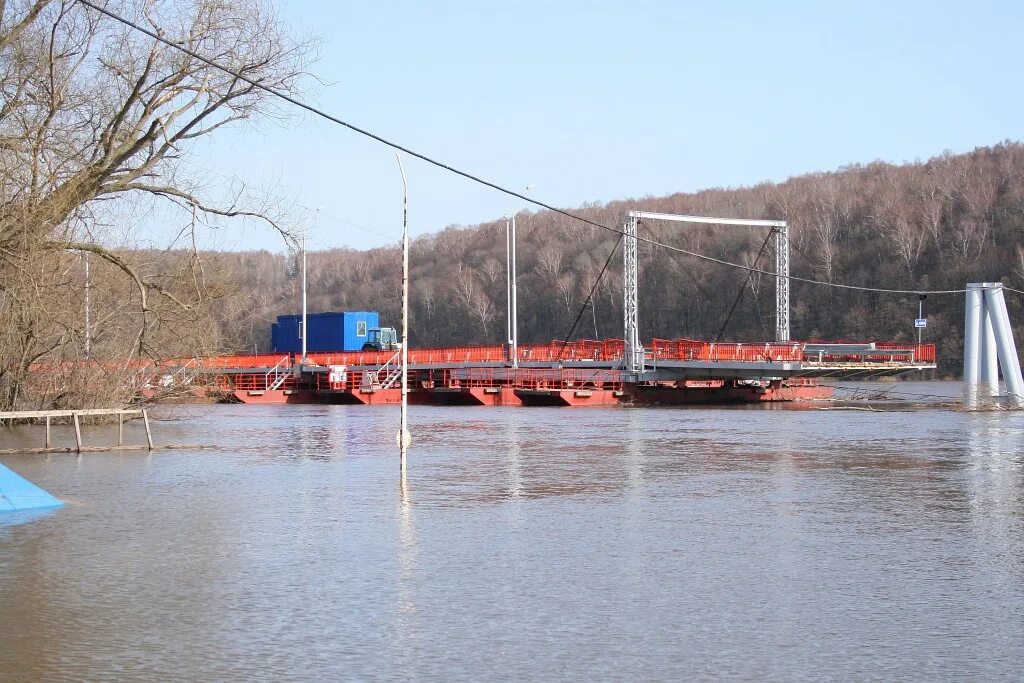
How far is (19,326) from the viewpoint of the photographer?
2966 cm

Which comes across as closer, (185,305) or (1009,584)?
(1009,584)

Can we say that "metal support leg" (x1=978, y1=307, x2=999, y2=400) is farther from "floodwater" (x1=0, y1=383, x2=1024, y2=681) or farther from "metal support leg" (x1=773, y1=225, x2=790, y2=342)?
"floodwater" (x1=0, y1=383, x2=1024, y2=681)

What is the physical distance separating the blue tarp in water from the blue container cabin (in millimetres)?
69724

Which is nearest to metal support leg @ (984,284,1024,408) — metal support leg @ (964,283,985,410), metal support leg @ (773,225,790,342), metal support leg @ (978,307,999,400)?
metal support leg @ (978,307,999,400)

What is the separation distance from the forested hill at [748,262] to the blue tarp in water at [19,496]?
9230cm

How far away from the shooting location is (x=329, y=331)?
86.3 meters

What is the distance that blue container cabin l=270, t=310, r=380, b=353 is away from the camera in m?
85.4

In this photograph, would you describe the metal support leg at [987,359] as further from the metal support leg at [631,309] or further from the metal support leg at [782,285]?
the metal support leg at [782,285]

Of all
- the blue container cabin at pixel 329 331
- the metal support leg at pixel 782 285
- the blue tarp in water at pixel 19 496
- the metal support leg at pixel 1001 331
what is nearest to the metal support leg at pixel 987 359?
the metal support leg at pixel 1001 331

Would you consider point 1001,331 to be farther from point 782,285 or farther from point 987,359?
point 782,285

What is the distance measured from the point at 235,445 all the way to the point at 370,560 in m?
17.5

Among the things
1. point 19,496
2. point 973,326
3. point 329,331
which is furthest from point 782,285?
point 19,496

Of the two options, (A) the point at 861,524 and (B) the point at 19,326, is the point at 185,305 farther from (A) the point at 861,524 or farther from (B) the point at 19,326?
(A) the point at 861,524

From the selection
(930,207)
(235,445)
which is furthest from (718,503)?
(930,207)
